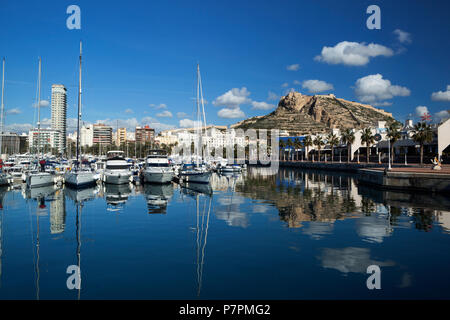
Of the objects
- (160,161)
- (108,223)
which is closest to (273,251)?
(108,223)

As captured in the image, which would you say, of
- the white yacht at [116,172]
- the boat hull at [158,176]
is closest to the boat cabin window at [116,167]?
the white yacht at [116,172]

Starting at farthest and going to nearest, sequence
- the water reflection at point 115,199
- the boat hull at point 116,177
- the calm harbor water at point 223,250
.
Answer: the boat hull at point 116,177, the water reflection at point 115,199, the calm harbor water at point 223,250

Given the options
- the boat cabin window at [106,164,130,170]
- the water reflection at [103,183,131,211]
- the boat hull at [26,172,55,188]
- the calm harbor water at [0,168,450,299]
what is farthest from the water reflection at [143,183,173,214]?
the boat hull at [26,172,55,188]

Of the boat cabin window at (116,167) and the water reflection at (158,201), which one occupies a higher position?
the boat cabin window at (116,167)

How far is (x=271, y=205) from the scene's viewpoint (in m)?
28.2

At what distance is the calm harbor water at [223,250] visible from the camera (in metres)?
10.5

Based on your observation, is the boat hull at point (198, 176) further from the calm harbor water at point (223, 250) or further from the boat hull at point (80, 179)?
the calm harbor water at point (223, 250)

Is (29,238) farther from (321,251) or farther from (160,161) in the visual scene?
(160,161)

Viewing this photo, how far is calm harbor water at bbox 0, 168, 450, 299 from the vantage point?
10492mm

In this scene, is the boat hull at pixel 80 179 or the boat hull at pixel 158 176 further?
the boat hull at pixel 158 176

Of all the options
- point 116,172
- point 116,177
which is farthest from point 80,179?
point 116,172

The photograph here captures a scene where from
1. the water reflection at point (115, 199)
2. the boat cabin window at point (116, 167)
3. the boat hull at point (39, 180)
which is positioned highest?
the boat cabin window at point (116, 167)

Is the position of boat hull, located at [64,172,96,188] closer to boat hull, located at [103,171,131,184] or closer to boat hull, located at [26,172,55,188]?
boat hull, located at [103,171,131,184]

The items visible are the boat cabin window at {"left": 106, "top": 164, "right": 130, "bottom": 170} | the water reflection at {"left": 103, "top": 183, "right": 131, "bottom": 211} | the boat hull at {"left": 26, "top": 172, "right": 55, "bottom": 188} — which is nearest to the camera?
the water reflection at {"left": 103, "top": 183, "right": 131, "bottom": 211}
